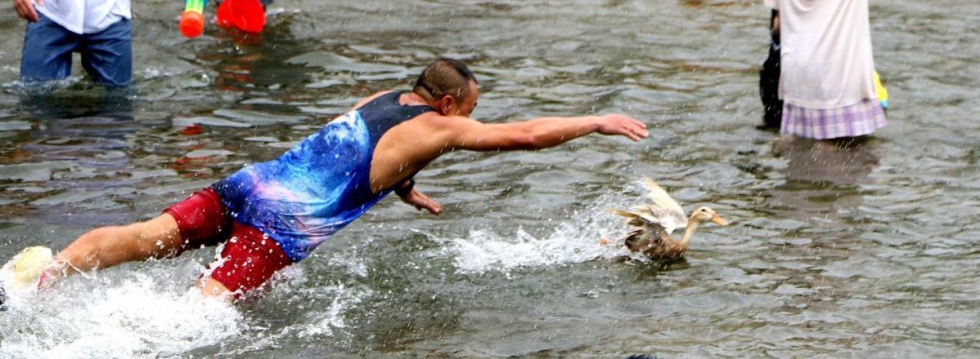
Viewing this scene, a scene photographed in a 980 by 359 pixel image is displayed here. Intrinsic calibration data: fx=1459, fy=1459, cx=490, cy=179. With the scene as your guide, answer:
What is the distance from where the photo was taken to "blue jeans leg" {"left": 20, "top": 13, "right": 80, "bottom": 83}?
9.89 m

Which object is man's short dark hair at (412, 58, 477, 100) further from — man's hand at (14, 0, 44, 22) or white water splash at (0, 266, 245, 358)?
man's hand at (14, 0, 44, 22)

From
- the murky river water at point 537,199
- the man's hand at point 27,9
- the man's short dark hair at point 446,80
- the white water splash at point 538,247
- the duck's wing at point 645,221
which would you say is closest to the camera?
the murky river water at point 537,199

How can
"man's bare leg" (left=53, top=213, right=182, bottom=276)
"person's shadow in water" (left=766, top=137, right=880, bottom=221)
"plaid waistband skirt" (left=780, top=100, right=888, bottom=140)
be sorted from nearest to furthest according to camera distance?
"man's bare leg" (left=53, top=213, right=182, bottom=276) < "person's shadow in water" (left=766, top=137, right=880, bottom=221) < "plaid waistband skirt" (left=780, top=100, right=888, bottom=140)

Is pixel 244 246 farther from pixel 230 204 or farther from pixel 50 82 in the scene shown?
pixel 50 82

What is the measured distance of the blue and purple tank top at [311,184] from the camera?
6496mm

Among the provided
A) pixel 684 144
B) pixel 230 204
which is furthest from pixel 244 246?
pixel 684 144

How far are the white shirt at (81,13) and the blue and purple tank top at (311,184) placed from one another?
3641 mm

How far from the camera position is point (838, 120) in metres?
9.58

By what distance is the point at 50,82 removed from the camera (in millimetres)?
10344

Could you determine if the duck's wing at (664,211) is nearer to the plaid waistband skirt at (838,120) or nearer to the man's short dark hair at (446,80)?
the man's short dark hair at (446,80)

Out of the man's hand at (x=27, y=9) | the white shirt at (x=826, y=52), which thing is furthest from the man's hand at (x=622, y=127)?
the man's hand at (x=27, y=9)

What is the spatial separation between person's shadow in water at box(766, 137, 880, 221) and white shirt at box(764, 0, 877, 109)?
0.95 ft

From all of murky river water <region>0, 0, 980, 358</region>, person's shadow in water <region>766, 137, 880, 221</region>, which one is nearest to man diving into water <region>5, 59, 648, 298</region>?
murky river water <region>0, 0, 980, 358</region>

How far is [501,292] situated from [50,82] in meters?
4.82
